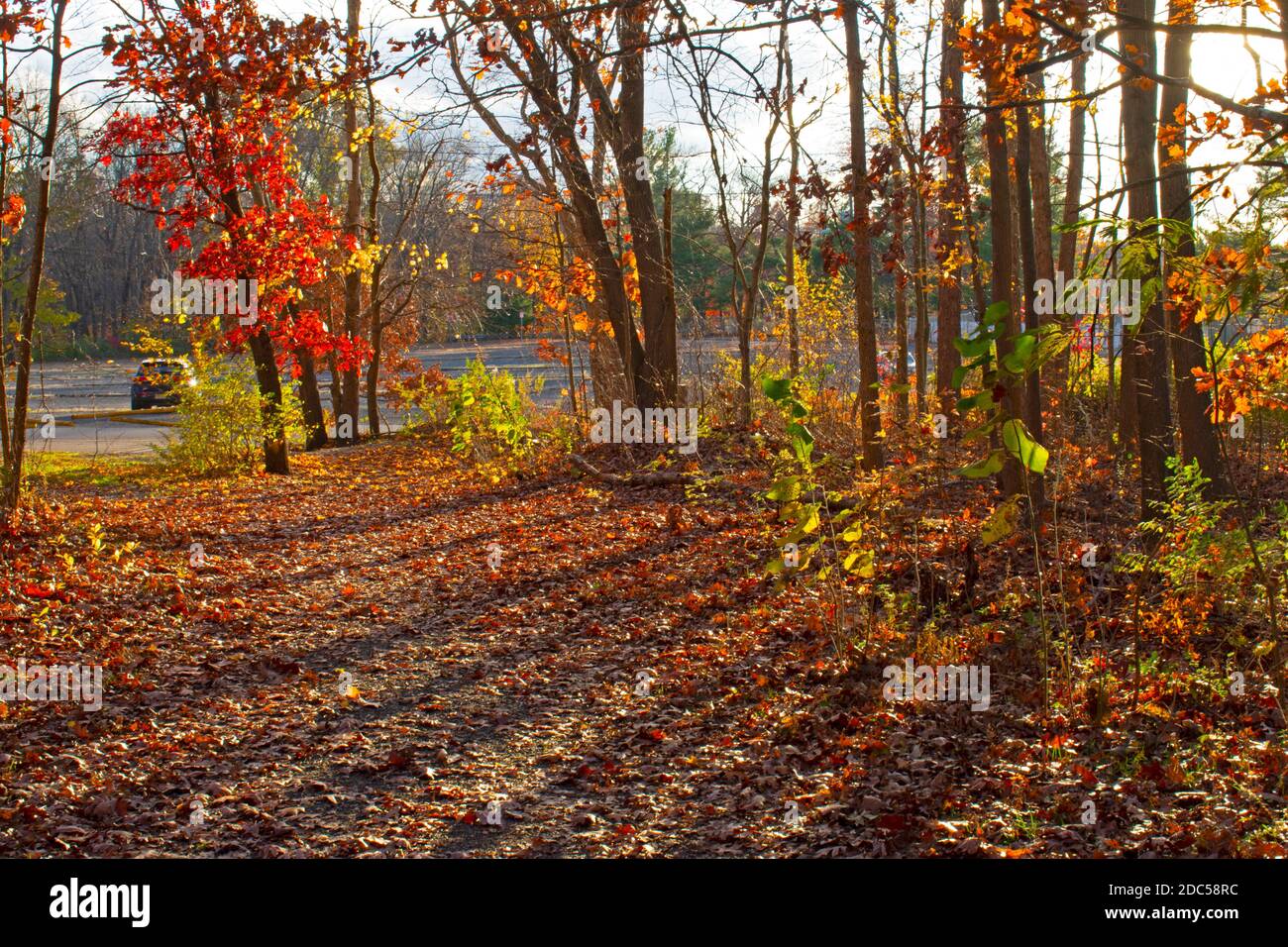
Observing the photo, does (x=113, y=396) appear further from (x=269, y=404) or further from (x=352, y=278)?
(x=269, y=404)

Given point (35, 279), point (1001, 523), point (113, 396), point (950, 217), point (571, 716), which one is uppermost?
point (950, 217)

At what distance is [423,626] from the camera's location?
7281 millimetres

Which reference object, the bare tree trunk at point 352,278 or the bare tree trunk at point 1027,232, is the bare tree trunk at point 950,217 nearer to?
the bare tree trunk at point 1027,232

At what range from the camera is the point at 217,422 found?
566 inches

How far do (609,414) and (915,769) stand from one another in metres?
10.6

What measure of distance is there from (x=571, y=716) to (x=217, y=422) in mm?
10376

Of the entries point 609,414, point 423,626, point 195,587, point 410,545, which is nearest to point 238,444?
point 609,414

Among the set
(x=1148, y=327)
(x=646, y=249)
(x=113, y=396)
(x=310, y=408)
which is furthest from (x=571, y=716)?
(x=113, y=396)

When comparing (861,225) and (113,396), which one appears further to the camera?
(113,396)

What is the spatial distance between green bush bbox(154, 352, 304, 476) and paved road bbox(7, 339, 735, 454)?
674mm

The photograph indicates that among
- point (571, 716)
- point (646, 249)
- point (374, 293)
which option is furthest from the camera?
point (374, 293)

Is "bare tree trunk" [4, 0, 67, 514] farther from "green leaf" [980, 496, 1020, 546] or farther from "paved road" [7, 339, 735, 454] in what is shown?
"green leaf" [980, 496, 1020, 546]

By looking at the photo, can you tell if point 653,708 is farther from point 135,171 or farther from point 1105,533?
point 135,171

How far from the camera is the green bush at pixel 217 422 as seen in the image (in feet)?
47.0
